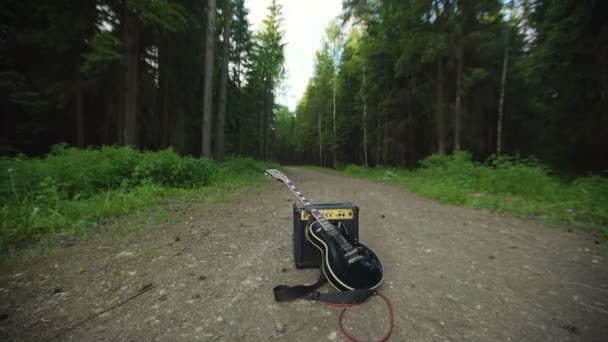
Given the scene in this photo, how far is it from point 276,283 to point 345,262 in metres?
0.65

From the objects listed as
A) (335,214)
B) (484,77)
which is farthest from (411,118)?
(335,214)

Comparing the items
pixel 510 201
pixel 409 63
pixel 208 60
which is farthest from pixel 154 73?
pixel 510 201

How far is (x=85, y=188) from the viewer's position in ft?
14.2

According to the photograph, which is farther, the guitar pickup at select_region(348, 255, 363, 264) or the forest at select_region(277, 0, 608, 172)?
the forest at select_region(277, 0, 608, 172)

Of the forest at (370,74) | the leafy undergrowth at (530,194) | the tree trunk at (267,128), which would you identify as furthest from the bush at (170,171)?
the tree trunk at (267,128)

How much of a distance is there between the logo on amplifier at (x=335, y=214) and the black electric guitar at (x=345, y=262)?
0.17m

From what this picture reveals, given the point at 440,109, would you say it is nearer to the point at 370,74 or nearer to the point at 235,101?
the point at 370,74

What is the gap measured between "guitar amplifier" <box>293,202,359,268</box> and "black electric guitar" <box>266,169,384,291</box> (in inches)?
6.3

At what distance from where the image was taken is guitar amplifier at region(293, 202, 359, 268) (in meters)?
2.09

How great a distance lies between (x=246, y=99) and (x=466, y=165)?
18.3 metres

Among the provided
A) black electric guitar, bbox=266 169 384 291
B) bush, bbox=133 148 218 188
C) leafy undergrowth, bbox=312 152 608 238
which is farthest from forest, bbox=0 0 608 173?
black electric guitar, bbox=266 169 384 291

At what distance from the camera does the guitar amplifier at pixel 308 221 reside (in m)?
2.09

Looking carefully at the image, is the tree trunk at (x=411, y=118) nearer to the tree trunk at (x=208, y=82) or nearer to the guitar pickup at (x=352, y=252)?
the tree trunk at (x=208, y=82)

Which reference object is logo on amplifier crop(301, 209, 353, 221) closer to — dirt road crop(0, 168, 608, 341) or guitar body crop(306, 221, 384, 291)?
guitar body crop(306, 221, 384, 291)
